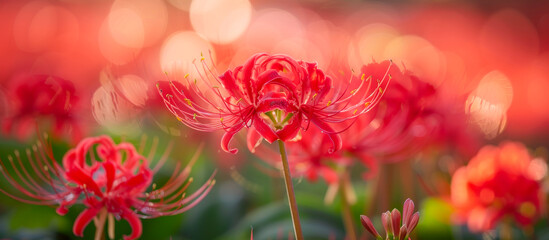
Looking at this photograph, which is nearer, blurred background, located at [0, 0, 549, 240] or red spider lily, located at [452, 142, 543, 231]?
red spider lily, located at [452, 142, 543, 231]

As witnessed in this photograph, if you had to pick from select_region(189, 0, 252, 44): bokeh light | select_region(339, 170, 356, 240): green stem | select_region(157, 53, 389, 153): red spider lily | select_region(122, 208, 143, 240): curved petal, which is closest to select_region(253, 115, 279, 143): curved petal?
select_region(157, 53, 389, 153): red spider lily

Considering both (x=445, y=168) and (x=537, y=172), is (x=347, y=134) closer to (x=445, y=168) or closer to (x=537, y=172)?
(x=537, y=172)

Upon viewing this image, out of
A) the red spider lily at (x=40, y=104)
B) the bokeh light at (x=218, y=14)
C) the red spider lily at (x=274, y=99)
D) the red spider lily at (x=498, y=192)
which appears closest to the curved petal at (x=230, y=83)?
the red spider lily at (x=274, y=99)

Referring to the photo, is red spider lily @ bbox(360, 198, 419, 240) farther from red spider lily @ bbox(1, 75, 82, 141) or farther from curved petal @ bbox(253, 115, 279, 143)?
red spider lily @ bbox(1, 75, 82, 141)

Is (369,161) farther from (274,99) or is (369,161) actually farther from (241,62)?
(274,99)

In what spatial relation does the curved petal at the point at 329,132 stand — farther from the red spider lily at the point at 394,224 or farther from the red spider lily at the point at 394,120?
the red spider lily at the point at 394,120

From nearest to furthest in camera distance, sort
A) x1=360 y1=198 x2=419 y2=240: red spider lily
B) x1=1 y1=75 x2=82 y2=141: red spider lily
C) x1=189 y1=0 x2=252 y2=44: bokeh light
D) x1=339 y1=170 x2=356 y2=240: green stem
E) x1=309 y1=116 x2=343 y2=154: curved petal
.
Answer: x1=360 y1=198 x2=419 y2=240: red spider lily, x1=309 y1=116 x2=343 y2=154: curved petal, x1=339 y1=170 x2=356 y2=240: green stem, x1=1 y1=75 x2=82 y2=141: red spider lily, x1=189 y1=0 x2=252 y2=44: bokeh light

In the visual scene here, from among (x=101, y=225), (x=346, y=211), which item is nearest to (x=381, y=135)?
(x=346, y=211)
